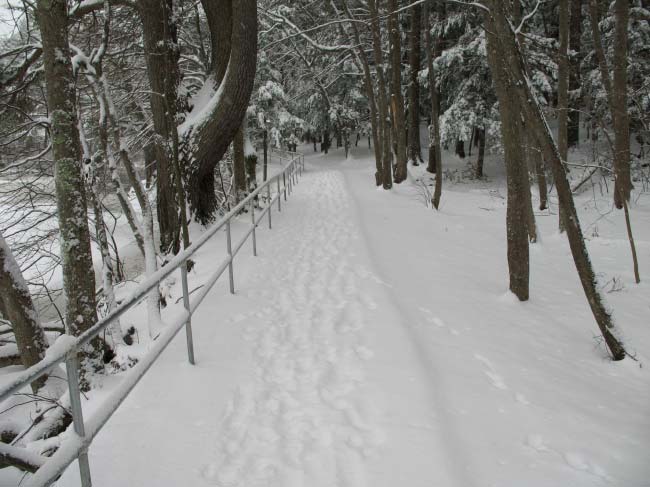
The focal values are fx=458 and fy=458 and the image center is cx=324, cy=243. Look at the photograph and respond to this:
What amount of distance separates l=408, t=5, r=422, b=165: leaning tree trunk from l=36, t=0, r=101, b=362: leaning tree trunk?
17688 millimetres

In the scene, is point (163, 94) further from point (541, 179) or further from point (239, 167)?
point (541, 179)

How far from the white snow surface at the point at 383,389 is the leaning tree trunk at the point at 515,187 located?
1.13 ft

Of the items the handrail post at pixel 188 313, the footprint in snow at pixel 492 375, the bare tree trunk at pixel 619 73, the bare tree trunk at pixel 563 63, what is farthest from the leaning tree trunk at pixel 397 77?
the handrail post at pixel 188 313

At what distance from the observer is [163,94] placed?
759cm

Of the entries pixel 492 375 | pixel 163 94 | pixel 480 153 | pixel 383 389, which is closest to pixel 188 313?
pixel 383 389

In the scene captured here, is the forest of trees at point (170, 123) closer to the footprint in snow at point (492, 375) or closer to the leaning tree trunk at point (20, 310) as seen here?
the leaning tree trunk at point (20, 310)

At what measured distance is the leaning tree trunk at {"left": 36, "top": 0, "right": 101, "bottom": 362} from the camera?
3635mm

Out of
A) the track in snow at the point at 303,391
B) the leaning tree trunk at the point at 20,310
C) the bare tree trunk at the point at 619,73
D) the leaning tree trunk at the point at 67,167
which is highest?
the bare tree trunk at the point at 619,73

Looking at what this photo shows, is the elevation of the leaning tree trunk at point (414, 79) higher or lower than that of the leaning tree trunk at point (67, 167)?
higher

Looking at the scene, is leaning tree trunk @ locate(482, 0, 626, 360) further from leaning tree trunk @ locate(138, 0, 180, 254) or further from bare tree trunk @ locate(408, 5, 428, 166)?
bare tree trunk @ locate(408, 5, 428, 166)

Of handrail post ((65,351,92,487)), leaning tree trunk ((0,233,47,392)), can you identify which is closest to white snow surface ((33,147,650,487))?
handrail post ((65,351,92,487))

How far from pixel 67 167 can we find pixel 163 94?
425 centimetres

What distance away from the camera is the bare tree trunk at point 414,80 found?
19.6 m

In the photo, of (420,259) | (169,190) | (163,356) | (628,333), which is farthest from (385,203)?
(163,356)
